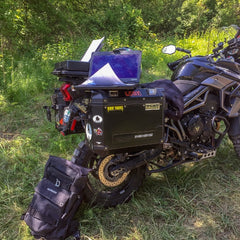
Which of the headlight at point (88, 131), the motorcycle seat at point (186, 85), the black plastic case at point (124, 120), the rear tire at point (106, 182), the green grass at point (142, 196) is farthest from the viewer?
the motorcycle seat at point (186, 85)

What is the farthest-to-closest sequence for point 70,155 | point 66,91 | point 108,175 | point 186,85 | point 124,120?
point 70,155 < point 186,85 < point 108,175 < point 66,91 < point 124,120

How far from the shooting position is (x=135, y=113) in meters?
1.70

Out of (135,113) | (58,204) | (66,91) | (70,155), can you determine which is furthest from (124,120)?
(70,155)

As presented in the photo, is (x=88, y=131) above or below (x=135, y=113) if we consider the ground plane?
below

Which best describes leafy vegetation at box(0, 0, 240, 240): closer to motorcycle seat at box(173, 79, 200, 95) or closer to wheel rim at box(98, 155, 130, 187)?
wheel rim at box(98, 155, 130, 187)

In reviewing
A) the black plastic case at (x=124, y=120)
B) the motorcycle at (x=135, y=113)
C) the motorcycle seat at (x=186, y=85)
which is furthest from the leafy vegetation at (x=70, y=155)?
the motorcycle seat at (x=186, y=85)

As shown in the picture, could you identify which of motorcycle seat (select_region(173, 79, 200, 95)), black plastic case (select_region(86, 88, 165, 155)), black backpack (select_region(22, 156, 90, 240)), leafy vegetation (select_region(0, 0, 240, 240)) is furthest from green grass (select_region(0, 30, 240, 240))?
motorcycle seat (select_region(173, 79, 200, 95))

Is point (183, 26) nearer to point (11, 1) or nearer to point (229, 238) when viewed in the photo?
point (11, 1)

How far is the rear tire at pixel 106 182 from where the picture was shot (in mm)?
2066

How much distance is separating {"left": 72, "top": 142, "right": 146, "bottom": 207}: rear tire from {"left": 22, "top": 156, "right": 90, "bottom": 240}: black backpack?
142 mm

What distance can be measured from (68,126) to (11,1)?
15.0 ft

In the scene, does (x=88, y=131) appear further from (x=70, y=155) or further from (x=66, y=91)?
(x=70, y=155)

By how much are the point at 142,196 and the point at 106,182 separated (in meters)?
0.47

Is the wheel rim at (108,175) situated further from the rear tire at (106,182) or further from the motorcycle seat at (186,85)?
the motorcycle seat at (186,85)
